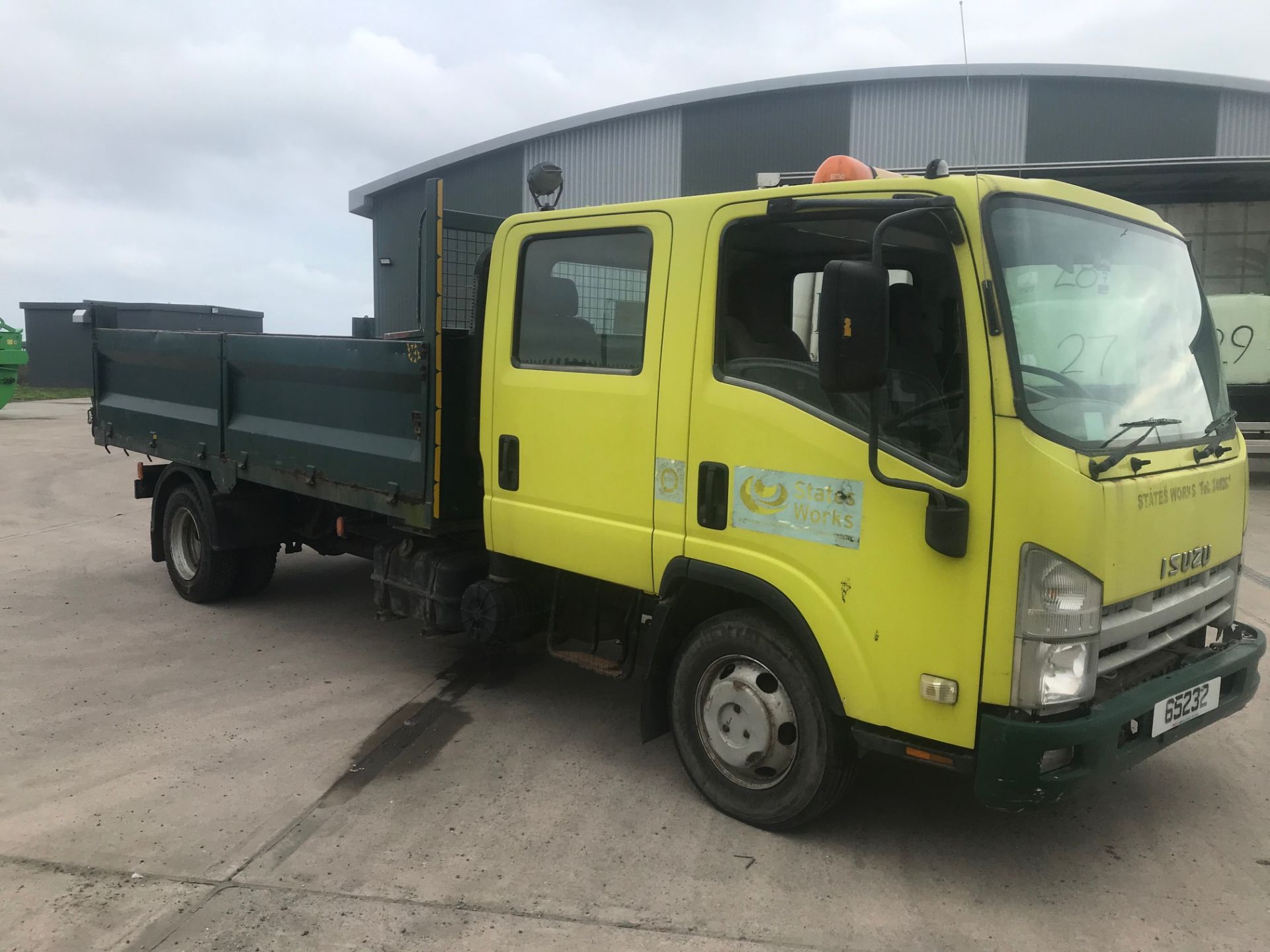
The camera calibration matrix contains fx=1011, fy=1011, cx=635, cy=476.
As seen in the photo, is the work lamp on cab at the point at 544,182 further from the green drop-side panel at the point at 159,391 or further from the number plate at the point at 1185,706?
the number plate at the point at 1185,706

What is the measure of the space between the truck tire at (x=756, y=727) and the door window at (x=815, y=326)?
86 centimetres

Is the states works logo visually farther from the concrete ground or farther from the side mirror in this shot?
the concrete ground

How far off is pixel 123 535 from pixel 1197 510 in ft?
29.8

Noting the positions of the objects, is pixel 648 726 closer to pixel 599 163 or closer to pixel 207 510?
pixel 207 510

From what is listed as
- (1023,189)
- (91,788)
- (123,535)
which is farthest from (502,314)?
(123,535)

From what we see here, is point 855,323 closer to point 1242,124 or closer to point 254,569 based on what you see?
point 254,569

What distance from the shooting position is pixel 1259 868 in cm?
350

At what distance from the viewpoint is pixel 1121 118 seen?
55.5 feet

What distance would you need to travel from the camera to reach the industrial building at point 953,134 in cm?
1402

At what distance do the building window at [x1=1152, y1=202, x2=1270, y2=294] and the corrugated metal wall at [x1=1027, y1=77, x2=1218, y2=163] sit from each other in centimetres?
315

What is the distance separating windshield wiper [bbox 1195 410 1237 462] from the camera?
342 centimetres

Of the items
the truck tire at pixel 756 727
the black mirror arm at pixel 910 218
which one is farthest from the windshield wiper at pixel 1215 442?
the truck tire at pixel 756 727

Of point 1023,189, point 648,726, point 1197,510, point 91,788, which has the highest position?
point 1023,189

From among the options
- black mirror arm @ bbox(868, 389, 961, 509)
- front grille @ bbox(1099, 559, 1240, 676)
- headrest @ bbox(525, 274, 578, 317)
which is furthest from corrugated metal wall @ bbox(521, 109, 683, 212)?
black mirror arm @ bbox(868, 389, 961, 509)
